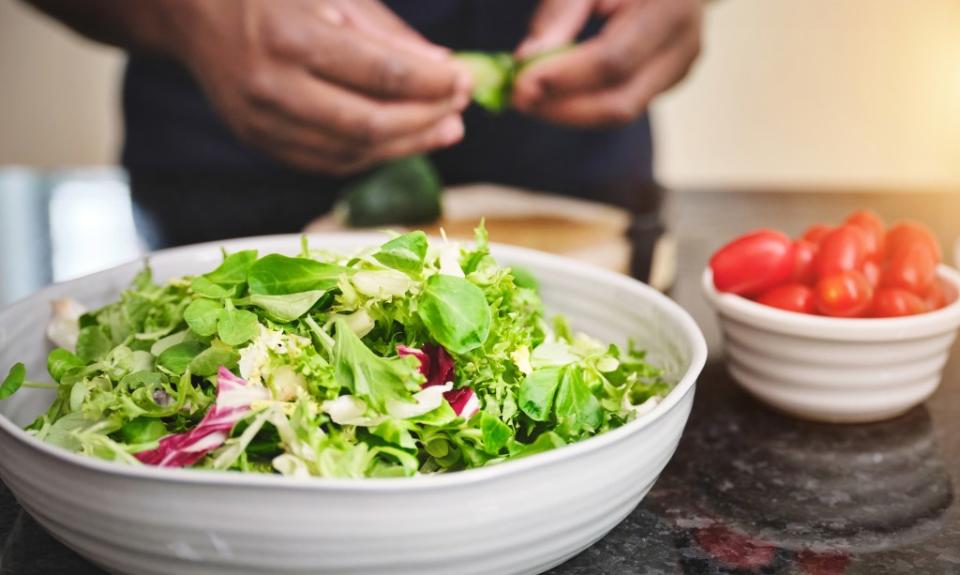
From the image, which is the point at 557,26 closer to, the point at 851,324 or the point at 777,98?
the point at 851,324

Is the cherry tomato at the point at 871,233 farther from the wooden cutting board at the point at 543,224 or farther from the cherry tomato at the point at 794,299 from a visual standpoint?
the wooden cutting board at the point at 543,224

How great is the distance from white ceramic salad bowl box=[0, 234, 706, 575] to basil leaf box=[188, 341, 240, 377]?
138mm

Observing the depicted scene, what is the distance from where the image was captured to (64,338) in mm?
819

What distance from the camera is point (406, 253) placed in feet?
2.27

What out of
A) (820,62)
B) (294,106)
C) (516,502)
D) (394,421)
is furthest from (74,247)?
(820,62)

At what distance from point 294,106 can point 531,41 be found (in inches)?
18.7

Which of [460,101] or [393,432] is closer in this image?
[393,432]

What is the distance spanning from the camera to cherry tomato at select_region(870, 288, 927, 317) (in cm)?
88

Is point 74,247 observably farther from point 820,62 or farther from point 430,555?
point 820,62

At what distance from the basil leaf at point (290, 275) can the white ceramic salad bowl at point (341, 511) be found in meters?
0.22

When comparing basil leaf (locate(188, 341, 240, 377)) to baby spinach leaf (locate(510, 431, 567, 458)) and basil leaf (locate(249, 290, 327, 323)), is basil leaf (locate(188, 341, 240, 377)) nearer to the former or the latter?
basil leaf (locate(249, 290, 327, 323))

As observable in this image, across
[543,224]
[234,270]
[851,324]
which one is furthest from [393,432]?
[543,224]

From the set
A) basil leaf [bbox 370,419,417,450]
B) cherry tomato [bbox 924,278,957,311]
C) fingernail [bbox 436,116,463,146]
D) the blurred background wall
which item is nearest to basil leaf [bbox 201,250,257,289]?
basil leaf [bbox 370,419,417,450]

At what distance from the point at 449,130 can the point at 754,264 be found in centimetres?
92
